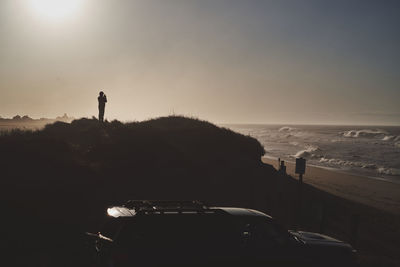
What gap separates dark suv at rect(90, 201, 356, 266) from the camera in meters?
5.79

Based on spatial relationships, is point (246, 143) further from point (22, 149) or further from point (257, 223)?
point (257, 223)

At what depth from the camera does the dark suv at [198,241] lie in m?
5.79

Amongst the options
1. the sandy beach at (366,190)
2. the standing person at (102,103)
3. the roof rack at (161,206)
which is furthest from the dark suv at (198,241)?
the standing person at (102,103)

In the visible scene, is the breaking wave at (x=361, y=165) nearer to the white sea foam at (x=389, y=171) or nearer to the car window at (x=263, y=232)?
the white sea foam at (x=389, y=171)

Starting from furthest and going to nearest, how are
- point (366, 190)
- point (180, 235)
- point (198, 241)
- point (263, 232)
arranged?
point (366, 190) < point (263, 232) < point (198, 241) < point (180, 235)

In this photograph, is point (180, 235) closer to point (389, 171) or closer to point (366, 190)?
point (366, 190)

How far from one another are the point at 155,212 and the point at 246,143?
20.2 m

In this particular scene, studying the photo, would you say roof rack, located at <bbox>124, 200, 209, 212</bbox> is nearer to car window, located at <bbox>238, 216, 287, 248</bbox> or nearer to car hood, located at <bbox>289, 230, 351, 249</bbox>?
car window, located at <bbox>238, 216, 287, 248</bbox>

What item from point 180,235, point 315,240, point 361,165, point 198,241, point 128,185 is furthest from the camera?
point 361,165

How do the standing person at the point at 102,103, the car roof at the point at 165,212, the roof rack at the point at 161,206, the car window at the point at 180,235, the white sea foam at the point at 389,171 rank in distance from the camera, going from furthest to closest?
1. the white sea foam at the point at 389,171
2. the standing person at the point at 102,103
3. the roof rack at the point at 161,206
4. the car roof at the point at 165,212
5. the car window at the point at 180,235

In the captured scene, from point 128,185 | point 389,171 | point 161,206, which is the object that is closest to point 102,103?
point 128,185

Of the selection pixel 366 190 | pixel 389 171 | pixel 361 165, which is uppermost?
pixel 361 165

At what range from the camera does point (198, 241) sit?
6113mm

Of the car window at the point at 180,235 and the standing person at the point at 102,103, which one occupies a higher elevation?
the standing person at the point at 102,103
